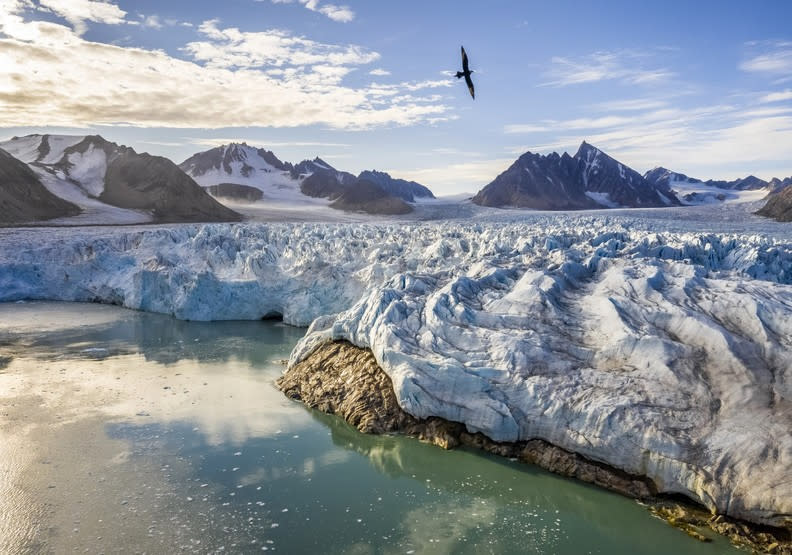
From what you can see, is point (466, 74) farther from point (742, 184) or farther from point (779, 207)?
point (742, 184)

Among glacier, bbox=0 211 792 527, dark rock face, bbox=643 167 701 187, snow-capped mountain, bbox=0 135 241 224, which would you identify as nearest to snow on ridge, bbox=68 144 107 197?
snow-capped mountain, bbox=0 135 241 224

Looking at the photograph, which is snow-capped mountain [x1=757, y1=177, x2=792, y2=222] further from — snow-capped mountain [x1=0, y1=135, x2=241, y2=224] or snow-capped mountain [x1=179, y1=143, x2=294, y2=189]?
snow-capped mountain [x1=179, y1=143, x2=294, y2=189]

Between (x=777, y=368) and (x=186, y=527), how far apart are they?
835 cm

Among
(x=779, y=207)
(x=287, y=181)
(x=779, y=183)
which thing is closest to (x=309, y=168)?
(x=287, y=181)

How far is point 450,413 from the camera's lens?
30.2 feet

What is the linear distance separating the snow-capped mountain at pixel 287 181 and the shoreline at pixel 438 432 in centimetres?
6533

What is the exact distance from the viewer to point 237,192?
312 feet

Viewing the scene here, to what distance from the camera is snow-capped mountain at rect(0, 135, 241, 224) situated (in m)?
59.4

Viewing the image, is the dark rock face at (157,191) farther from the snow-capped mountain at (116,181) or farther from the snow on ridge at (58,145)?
the snow on ridge at (58,145)

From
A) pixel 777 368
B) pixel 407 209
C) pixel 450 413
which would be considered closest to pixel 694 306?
pixel 777 368

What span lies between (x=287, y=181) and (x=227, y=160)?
1616cm

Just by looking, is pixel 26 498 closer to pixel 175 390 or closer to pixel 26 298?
pixel 175 390

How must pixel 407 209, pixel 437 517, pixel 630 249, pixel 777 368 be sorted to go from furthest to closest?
1. pixel 407 209
2. pixel 630 249
3. pixel 777 368
4. pixel 437 517

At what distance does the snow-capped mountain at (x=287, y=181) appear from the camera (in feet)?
276
